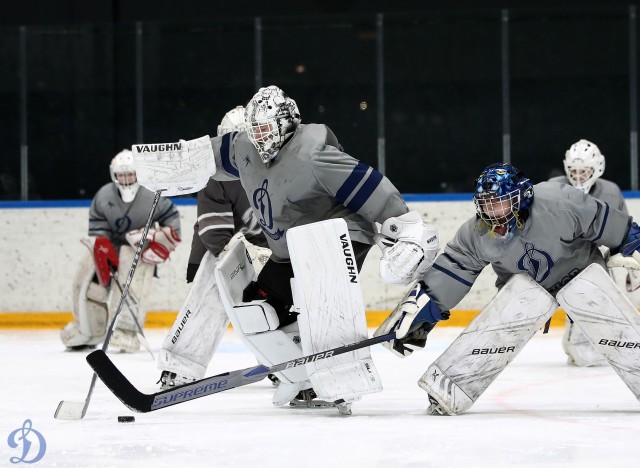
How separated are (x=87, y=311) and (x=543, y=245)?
10.6 feet

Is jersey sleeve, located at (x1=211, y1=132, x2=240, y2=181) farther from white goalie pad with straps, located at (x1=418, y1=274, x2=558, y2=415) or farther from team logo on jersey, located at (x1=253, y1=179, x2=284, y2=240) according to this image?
white goalie pad with straps, located at (x1=418, y1=274, x2=558, y2=415)

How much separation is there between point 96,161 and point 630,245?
5.26m

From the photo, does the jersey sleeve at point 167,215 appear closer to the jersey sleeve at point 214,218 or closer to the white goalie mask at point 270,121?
the jersey sleeve at point 214,218

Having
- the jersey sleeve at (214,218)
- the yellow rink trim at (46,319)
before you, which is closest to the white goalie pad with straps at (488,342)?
the jersey sleeve at (214,218)

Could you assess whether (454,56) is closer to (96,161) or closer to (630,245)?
(96,161)

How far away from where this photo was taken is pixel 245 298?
13.1 feet

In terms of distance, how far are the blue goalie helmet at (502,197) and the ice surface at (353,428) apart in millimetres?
577

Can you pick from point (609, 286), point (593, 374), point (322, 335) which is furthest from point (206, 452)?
point (593, 374)

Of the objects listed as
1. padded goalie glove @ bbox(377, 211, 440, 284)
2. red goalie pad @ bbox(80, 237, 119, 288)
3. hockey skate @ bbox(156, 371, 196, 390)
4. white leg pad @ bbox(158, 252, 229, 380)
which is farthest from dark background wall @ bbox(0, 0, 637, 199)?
padded goalie glove @ bbox(377, 211, 440, 284)

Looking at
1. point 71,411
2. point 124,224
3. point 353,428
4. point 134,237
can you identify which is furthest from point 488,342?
point 124,224

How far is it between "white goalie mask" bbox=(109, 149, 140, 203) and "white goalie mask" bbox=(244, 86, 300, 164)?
2.93 meters

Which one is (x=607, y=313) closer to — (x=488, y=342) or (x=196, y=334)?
(x=488, y=342)

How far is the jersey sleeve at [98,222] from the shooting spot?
21.4 ft

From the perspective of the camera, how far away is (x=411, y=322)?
361 cm
